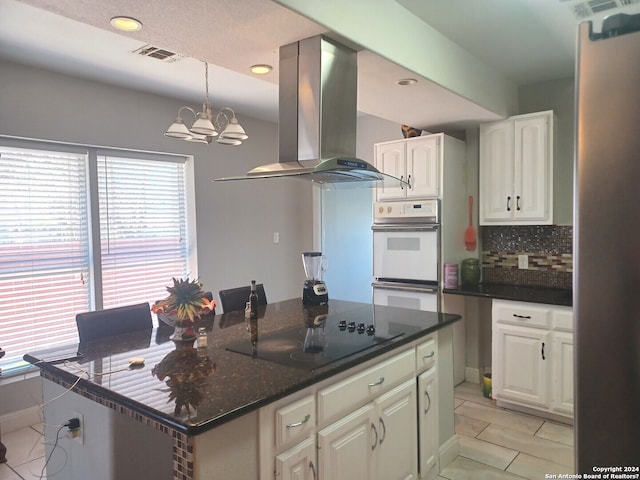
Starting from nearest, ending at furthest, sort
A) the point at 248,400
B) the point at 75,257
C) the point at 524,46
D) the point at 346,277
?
the point at 248,400 < the point at 524,46 < the point at 75,257 < the point at 346,277

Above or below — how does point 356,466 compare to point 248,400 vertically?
below

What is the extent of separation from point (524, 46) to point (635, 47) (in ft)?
Result: 8.73

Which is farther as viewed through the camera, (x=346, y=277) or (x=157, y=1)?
(x=346, y=277)

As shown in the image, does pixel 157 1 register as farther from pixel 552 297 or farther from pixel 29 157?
pixel 552 297

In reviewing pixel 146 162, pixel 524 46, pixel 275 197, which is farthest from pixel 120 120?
pixel 524 46

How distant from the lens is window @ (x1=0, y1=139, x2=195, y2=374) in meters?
3.31

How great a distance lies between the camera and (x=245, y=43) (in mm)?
2100

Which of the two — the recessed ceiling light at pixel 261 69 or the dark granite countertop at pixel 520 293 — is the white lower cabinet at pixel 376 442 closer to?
the dark granite countertop at pixel 520 293

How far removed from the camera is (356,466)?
6.12 ft

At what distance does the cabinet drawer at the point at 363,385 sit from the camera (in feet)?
5.69

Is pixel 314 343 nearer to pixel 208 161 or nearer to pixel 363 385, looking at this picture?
pixel 363 385

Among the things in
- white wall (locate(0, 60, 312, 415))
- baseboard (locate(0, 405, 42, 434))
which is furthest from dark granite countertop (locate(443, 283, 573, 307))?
baseboard (locate(0, 405, 42, 434))

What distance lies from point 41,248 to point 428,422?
307 cm

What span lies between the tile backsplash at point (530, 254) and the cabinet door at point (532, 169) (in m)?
0.30
